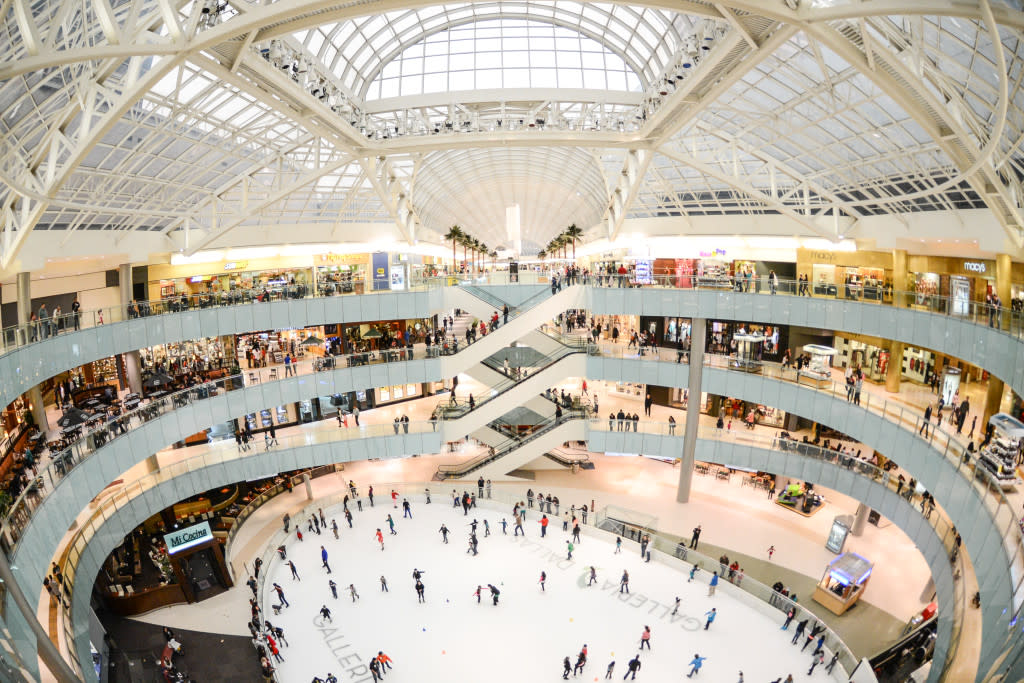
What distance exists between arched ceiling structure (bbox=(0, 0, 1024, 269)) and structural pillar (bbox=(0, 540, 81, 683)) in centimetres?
895

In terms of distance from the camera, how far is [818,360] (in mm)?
28594

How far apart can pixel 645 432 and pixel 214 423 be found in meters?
20.6

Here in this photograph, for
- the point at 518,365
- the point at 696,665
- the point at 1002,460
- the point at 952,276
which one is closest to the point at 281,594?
the point at 696,665

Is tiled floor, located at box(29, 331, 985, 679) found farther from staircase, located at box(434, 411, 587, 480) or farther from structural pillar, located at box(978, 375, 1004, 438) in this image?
staircase, located at box(434, 411, 587, 480)

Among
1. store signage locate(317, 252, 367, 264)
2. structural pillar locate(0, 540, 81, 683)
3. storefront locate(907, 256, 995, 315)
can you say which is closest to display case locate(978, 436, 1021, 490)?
storefront locate(907, 256, 995, 315)

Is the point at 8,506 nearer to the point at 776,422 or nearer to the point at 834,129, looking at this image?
the point at 834,129

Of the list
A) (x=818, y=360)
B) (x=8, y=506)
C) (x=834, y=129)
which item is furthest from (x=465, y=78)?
(x=8, y=506)

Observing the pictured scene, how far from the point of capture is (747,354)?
38.8 m

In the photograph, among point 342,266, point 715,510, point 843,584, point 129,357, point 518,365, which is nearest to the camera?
point 843,584

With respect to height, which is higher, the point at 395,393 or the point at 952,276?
the point at 952,276

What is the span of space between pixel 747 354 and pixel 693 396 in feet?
37.8

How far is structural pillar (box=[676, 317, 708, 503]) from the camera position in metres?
29.0

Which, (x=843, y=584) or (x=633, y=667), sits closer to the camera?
(x=633, y=667)

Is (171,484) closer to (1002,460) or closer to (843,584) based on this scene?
(843,584)
